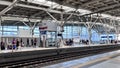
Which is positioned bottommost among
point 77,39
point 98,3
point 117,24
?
point 77,39

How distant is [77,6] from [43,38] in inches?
270

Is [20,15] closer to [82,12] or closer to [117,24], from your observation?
[82,12]

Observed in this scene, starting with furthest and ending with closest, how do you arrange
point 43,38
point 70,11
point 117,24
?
point 117,24, point 70,11, point 43,38

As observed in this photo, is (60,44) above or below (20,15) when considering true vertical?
below

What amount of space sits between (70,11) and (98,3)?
181 inches

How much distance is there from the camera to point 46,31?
25.8 meters

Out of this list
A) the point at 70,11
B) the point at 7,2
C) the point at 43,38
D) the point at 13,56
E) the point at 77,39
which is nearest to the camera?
the point at 13,56

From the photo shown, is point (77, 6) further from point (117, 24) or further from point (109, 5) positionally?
point (117, 24)

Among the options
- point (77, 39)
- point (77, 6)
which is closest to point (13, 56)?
point (77, 6)

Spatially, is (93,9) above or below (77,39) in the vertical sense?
above

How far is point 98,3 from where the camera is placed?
83.9 feet

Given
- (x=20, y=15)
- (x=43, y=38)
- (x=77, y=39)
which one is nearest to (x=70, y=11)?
(x=43, y=38)

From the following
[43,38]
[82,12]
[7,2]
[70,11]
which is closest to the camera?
[7,2]

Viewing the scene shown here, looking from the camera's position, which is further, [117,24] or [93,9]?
[117,24]
